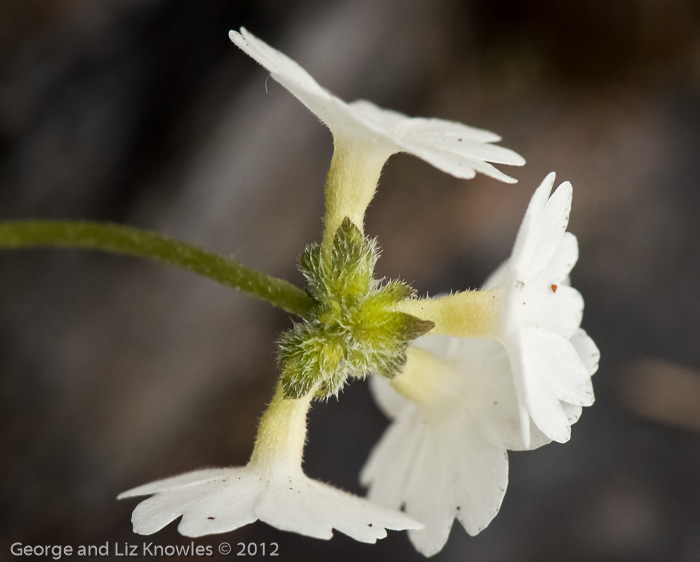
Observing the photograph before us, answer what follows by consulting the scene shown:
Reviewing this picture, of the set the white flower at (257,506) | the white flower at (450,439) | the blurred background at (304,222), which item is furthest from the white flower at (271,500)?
the blurred background at (304,222)

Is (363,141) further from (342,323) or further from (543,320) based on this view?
(543,320)

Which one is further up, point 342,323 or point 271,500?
point 342,323

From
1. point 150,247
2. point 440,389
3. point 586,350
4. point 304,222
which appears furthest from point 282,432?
point 304,222

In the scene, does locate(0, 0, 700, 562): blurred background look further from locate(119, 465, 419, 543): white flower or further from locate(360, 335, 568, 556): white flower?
locate(119, 465, 419, 543): white flower

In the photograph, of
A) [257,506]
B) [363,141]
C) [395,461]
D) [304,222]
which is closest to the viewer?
[257,506]

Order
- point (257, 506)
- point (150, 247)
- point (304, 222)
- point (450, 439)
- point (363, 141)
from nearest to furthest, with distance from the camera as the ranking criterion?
point (150, 247)
point (257, 506)
point (363, 141)
point (450, 439)
point (304, 222)

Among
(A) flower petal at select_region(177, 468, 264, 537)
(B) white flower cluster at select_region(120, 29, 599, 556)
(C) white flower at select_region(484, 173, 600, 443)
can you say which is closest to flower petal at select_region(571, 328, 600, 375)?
(B) white flower cluster at select_region(120, 29, 599, 556)
